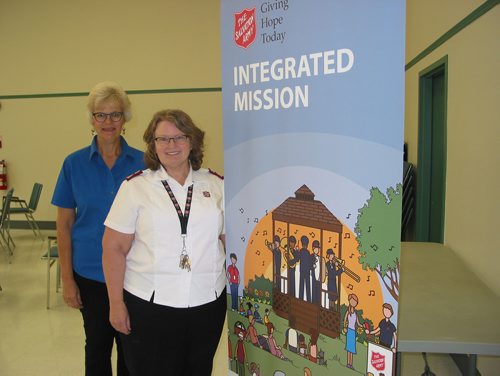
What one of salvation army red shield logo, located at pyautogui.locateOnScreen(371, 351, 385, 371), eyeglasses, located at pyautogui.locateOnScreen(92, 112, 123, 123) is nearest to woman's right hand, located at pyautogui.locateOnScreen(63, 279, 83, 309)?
eyeglasses, located at pyautogui.locateOnScreen(92, 112, 123, 123)

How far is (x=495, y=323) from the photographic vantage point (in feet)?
6.51

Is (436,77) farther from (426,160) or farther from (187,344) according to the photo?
(187,344)

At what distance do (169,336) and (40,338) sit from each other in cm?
239

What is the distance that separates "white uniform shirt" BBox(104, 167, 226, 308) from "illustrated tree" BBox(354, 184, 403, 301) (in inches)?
23.9

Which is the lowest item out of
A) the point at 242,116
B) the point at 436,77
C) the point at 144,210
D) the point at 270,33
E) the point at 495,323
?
the point at 495,323

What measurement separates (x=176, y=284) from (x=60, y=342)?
2359mm

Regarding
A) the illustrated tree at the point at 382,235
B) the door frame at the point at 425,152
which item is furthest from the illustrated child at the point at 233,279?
the door frame at the point at 425,152

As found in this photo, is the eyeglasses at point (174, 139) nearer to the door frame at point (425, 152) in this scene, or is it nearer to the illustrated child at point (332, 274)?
the illustrated child at point (332, 274)

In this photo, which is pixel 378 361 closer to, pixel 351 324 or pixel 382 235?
pixel 351 324

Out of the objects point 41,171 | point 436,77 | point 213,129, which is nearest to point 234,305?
point 436,77

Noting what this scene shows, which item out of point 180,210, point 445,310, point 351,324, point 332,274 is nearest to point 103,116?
point 180,210

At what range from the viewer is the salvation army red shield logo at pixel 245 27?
1395 millimetres

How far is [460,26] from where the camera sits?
10.2 feet

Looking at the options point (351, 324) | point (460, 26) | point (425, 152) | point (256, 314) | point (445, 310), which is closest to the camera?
point (351, 324)
